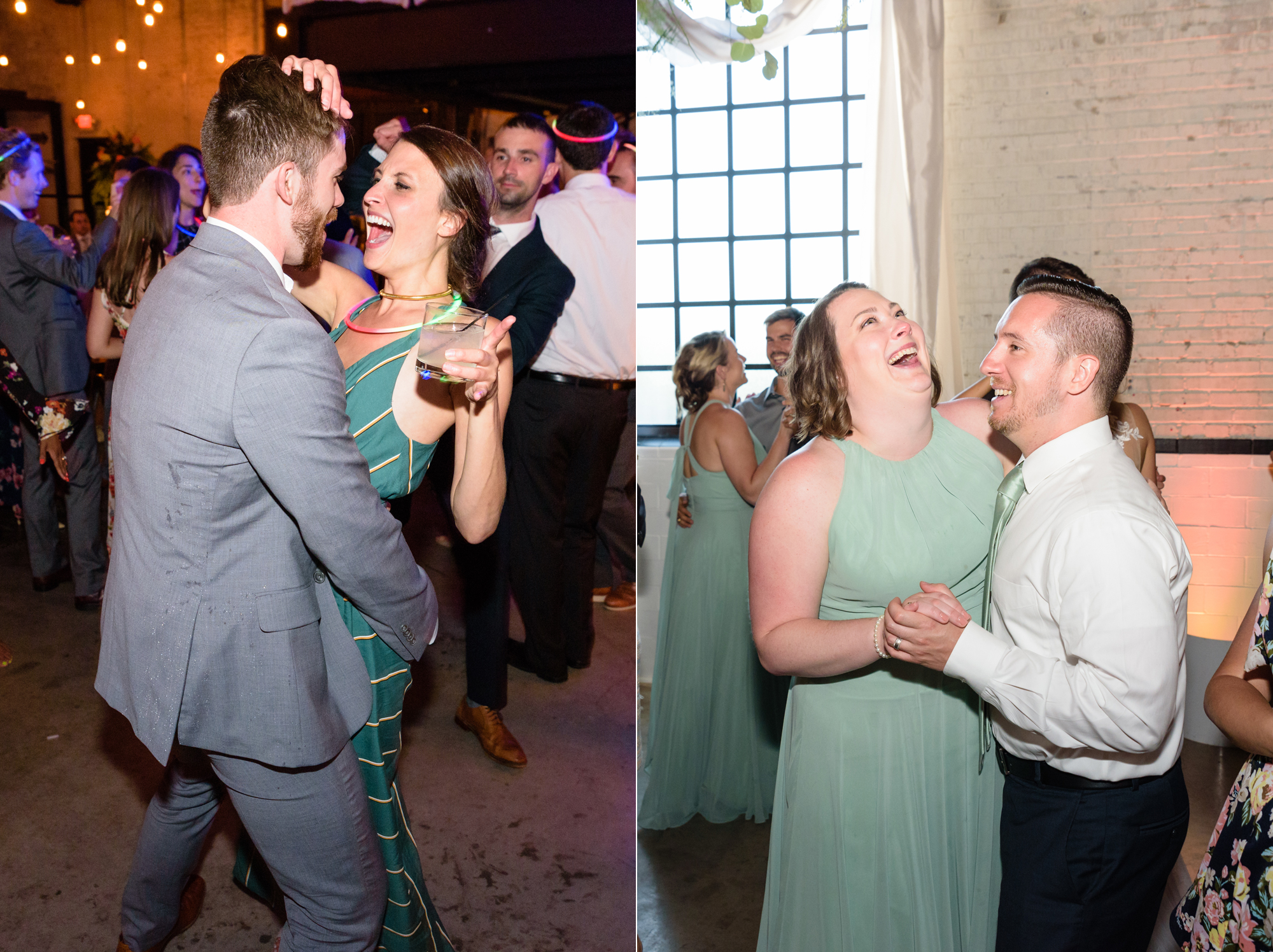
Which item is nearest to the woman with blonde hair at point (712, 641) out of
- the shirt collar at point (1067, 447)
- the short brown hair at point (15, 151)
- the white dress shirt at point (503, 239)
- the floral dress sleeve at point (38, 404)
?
the shirt collar at point (1067, 447)

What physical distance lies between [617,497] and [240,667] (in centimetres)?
157

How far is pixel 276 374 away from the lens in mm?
1175

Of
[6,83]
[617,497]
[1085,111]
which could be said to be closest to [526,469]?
[617,497]

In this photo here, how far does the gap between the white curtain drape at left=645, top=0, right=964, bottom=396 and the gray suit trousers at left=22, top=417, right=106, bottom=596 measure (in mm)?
3462

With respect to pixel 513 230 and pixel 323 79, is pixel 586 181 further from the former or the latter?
pixel 323 79

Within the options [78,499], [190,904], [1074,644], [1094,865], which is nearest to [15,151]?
[78,499]

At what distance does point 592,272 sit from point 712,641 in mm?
1165

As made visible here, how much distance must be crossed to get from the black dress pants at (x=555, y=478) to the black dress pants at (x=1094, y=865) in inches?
59.9

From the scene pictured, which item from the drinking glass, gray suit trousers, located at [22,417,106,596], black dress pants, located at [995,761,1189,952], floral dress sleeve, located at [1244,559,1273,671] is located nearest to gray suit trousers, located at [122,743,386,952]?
the drinking glass

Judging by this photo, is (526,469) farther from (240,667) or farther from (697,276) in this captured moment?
(240,667)

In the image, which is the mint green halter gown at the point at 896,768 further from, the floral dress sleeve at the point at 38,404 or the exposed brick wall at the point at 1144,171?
the floral dress sleeve at the point at 38,404

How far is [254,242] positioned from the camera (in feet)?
4.30

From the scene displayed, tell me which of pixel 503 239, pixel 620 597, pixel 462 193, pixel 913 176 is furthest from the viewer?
pixel 913 176

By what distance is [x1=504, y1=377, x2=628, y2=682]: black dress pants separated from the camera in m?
2.53
